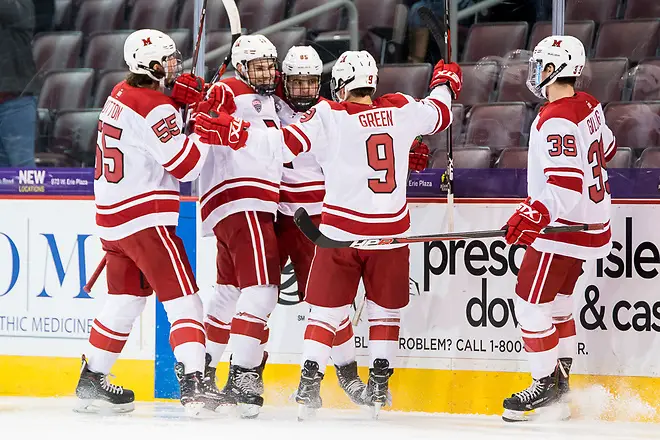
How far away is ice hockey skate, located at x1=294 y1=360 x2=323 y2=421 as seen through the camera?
14.8 ft

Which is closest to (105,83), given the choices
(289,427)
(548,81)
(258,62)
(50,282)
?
(50,282)

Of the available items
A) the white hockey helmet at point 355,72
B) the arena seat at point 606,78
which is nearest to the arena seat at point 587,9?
the arena seat at point 606,78

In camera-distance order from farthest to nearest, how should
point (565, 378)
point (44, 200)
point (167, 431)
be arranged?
point (44, 200) → point (565, 378) → point (167, 431)

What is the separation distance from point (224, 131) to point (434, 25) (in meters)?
1.11

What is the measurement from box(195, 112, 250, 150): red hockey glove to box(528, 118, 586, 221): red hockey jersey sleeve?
1106 millimetres

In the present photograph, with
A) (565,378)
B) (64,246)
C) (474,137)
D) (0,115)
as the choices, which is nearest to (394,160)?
(474,137)

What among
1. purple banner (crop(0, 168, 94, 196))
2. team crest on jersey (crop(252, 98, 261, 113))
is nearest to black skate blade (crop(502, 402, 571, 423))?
team crest on jersey (crop(252, 98, 261, 113))

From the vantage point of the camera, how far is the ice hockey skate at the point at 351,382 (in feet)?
15.7

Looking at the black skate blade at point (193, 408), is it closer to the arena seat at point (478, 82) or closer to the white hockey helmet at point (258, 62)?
the white hockey helmet at point (258, 62)

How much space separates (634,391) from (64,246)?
8.13 feet

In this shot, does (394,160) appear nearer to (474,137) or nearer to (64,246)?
(474,137)

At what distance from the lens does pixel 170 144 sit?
14.7 feet

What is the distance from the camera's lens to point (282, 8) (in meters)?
5.23

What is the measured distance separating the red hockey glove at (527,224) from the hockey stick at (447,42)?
0.53 meters
